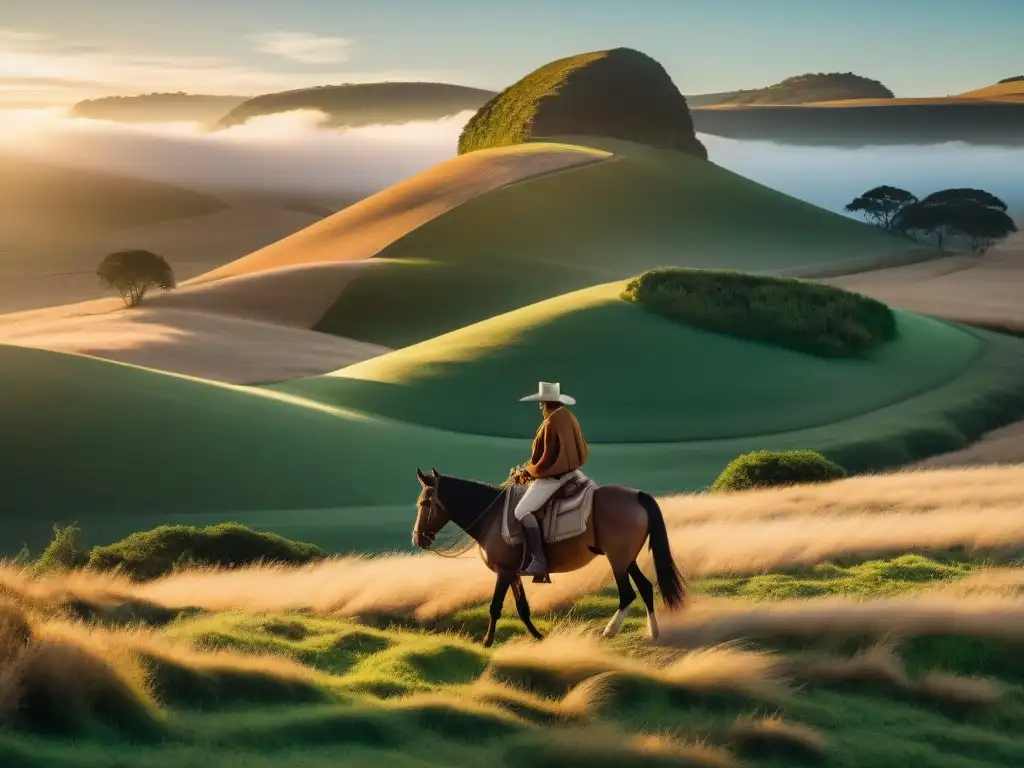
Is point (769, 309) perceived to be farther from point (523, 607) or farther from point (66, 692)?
point (66, 692)

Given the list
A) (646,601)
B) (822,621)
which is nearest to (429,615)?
(646,601)

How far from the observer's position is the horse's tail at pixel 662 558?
16.2 metres

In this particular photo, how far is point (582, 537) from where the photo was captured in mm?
16453

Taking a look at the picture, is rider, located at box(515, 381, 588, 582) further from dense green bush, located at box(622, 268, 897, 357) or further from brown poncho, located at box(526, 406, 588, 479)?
dense green bush, located at box(622, 268, 897, 357)

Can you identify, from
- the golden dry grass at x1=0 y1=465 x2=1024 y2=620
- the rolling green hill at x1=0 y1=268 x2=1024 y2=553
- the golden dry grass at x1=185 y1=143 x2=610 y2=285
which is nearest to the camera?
the golden dry grass at x1=0 y1=465 x2=1024 y2=620

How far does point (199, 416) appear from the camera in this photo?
43.9 m

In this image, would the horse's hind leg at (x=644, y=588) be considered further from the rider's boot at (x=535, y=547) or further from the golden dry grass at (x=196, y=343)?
the golden dry grass at (x=196, y=343)

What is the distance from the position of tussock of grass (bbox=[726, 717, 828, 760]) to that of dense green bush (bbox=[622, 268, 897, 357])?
5304cm

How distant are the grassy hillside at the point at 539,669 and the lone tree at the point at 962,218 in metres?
147

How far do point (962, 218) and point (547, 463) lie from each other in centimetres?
15567

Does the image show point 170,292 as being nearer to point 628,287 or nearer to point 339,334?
point 339,334

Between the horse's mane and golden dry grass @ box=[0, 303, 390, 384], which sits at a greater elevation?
the horse's mane

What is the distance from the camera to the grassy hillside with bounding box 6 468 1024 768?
1332 centimetres

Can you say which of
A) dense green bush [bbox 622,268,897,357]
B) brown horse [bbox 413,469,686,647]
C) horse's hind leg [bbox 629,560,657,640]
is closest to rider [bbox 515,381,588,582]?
brown horse [bbox 413,469,686,647]
